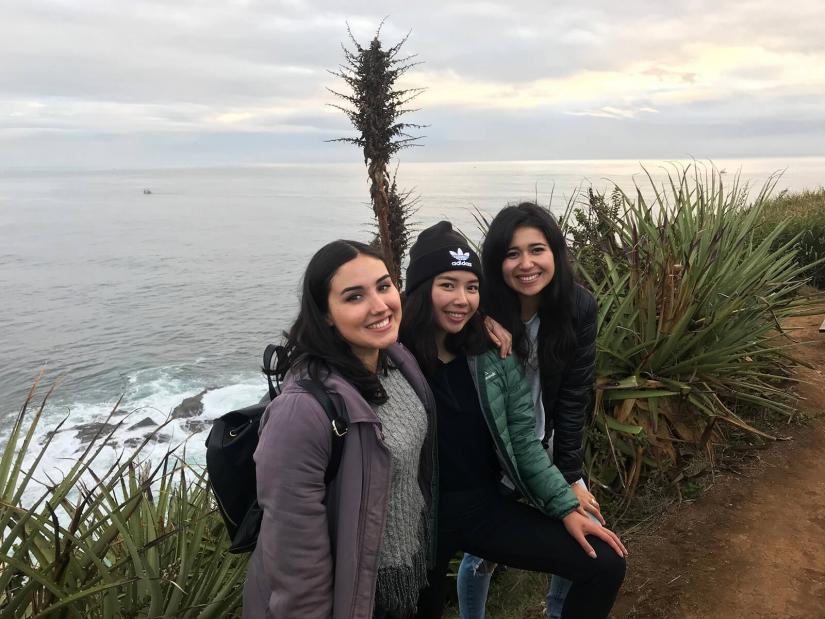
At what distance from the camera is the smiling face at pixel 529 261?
232 centimetres

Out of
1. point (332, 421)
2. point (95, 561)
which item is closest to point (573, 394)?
point (332, 421)

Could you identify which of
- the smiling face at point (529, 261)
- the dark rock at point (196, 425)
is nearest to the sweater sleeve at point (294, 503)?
the smiling face at point (529, 261)

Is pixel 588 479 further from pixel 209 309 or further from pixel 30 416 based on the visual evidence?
pixel 209 309

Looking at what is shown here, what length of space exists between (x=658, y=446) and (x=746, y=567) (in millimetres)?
856

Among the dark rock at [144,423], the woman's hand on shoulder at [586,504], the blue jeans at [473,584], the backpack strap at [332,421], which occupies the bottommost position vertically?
the dark rock at [144,423]

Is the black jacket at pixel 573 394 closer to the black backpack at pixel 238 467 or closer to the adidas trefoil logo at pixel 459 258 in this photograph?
the adidas trefoil logo at pixel 459 258

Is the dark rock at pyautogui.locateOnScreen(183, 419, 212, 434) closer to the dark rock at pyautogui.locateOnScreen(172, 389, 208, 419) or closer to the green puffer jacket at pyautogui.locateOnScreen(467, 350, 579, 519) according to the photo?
the dark rock at pyautogui.locateOnScreen(172, 389, 208, 419)

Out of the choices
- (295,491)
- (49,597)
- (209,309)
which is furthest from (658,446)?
(209,309)

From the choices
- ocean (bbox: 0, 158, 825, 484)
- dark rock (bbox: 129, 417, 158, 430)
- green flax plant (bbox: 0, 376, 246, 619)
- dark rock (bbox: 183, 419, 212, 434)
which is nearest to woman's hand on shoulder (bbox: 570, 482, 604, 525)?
green flax plant (bbox: 0, 376, 246, 619)

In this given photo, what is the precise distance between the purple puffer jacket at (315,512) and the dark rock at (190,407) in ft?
39.8

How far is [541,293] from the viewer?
2.43 meters

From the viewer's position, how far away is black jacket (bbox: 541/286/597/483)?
2.46 metres

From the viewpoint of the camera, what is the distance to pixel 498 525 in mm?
2201

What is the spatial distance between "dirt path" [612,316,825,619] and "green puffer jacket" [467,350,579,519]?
118 cm
